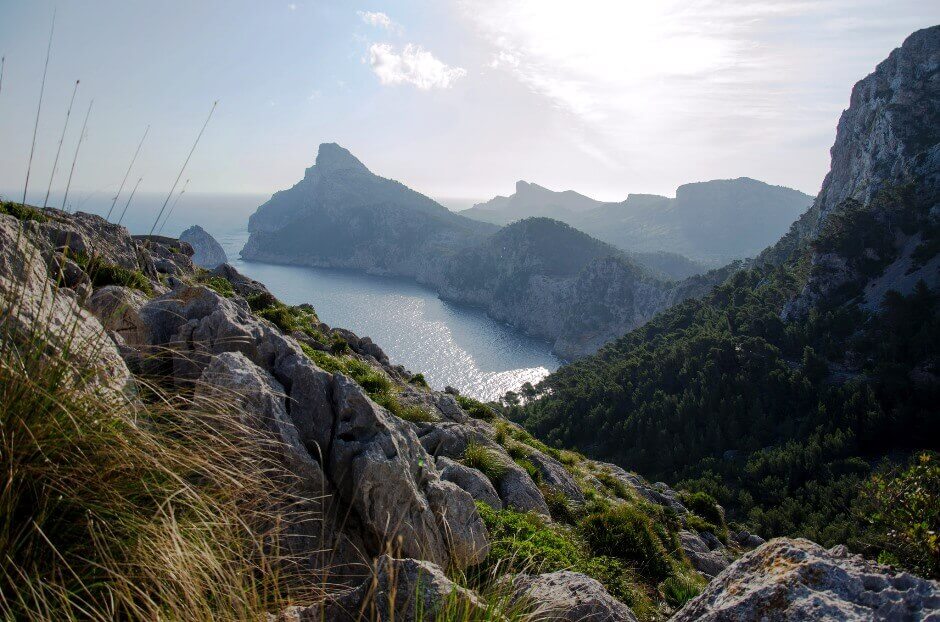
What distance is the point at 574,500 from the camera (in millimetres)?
12492

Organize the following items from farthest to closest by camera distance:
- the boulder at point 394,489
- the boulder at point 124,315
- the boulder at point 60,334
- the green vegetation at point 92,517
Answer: the boulder at point 124,315 < the boulder at point 394,489 < the boulder at point 60,334 < the green vegetation at point 92,517

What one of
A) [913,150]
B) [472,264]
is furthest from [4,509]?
[472,264]

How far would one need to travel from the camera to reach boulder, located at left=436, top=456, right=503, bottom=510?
8.61 meters

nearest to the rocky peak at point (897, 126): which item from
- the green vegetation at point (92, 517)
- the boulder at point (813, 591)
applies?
the boulder at point (813, 591)

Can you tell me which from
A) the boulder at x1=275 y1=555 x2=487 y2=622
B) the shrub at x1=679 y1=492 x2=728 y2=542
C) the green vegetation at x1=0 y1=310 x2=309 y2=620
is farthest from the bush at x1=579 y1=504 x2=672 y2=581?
the shrub at x1=679 y1=492 x2=728 y2=542

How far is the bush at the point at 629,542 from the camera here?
8.93 meters

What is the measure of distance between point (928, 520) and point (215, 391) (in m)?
9.23

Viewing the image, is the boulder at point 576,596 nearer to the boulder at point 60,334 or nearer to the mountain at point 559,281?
the boulder at point 60,334

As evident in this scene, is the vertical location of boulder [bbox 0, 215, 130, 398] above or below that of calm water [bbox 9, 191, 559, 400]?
above

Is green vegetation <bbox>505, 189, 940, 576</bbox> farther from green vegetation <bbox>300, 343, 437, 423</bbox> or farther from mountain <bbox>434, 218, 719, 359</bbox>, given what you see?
mountain <bbox>434, 218, 719, 359</bbox>

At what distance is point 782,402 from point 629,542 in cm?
4330

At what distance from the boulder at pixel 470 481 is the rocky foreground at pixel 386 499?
4 cm

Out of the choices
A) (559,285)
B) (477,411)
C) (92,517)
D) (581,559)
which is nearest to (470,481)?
(581,559)

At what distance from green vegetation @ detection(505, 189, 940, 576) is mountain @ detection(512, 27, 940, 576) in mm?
132
